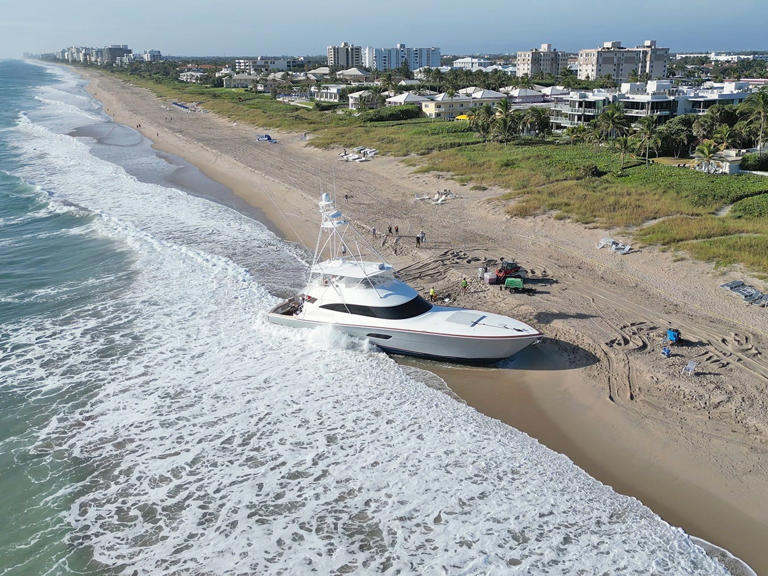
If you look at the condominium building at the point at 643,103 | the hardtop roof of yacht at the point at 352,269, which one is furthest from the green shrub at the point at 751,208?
the condominium building at the point at 643,103

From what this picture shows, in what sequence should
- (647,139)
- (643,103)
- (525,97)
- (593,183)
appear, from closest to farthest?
(593,183) < (647,139) < (643,103) < (525,97)

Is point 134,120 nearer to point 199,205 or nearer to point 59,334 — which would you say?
point 199,205

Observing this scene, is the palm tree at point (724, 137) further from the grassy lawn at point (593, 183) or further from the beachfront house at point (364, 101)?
the beachfront house at point (364, 101)

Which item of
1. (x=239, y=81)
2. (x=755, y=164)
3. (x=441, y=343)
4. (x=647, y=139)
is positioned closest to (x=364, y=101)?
(x=647, y=139)

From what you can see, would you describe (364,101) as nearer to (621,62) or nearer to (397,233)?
(397,233)

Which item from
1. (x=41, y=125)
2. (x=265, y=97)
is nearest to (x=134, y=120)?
(x=41, y=125)

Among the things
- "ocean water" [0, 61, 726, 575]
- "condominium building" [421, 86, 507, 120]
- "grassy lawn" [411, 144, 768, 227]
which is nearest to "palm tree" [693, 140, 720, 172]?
"grassy lawn" [411, 144, 768, 227]

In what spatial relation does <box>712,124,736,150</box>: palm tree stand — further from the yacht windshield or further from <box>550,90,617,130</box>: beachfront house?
the yacht windshield
